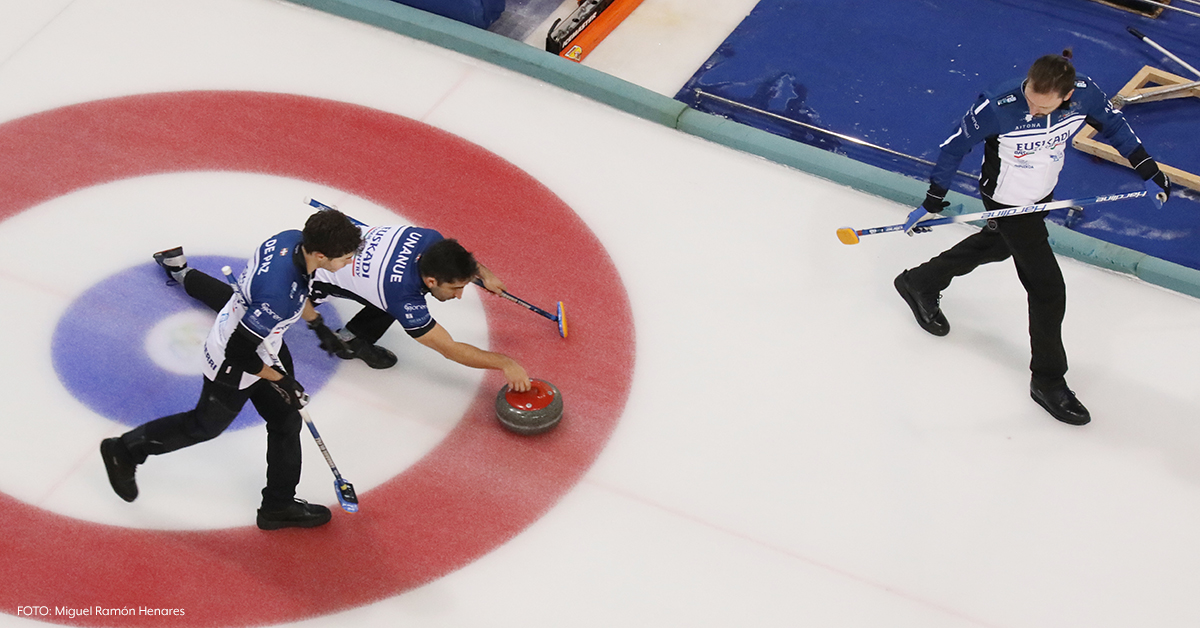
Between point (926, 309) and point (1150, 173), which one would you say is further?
point (926, 309)

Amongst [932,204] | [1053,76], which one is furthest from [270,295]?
[1053,76]

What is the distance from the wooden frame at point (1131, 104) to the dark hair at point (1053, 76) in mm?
2287

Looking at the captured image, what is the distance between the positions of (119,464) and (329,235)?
139 centimetres

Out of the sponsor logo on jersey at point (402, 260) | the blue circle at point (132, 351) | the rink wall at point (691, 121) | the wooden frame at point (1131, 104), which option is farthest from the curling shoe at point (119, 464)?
the wooden frame at point (1131, 104)

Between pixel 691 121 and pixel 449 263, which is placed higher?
pixel 449 263

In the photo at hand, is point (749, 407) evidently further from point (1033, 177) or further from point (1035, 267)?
point (1033, 177)

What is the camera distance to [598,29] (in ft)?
24.9

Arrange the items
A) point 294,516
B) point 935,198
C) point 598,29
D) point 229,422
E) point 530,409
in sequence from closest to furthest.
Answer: point 229,422 < point 294,516 < point 530,409 < point 935,198 < point 598,29

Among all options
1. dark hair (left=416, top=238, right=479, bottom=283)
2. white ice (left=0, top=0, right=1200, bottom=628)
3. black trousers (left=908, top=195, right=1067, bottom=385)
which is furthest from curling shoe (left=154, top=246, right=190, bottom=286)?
black trousers (left=908, top=195, right=1067, bottom=385)

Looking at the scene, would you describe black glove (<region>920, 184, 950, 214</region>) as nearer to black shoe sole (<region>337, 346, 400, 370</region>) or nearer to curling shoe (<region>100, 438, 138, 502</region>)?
black shoe sole (<region>337, 346, 400, 370</region>)

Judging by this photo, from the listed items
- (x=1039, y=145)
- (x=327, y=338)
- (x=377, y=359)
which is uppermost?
(x=1039, y=145)

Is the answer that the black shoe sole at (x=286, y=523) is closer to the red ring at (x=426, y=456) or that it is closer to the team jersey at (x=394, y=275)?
the red ring at (x=426, y=456)

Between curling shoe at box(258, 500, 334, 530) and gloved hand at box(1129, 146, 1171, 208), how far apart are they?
→ 3958 mm

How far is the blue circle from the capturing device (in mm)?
5016
